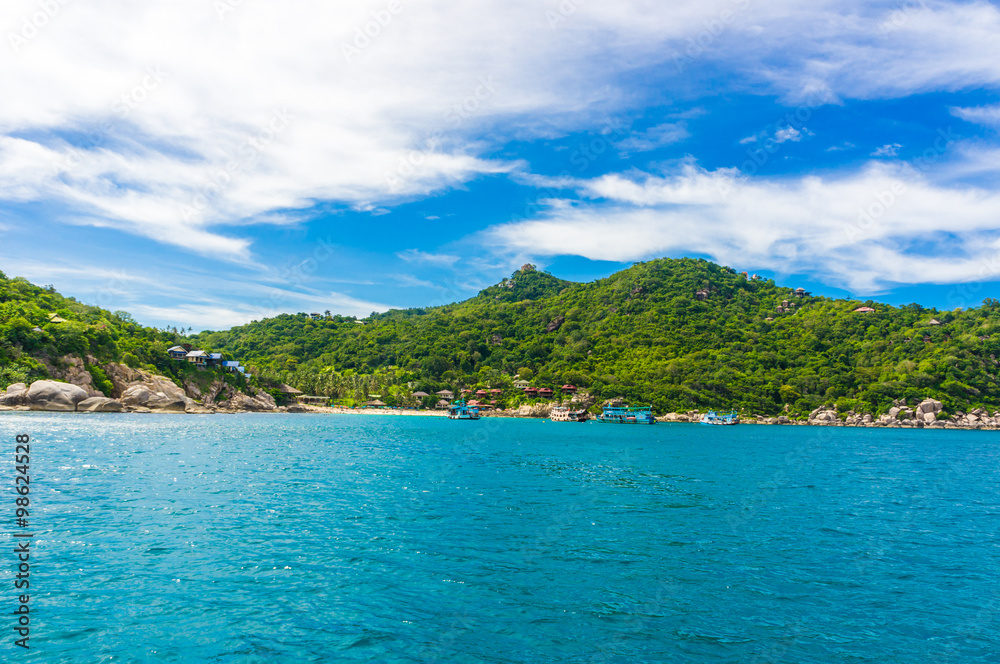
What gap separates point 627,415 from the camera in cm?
12950

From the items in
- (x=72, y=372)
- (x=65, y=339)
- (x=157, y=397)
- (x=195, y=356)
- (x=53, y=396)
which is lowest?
(x=157, y=397)

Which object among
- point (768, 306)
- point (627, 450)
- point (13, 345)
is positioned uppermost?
point (768, 306)

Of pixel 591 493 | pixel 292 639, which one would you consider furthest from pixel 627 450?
pixel 292 639

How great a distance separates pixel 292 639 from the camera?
1056 cm

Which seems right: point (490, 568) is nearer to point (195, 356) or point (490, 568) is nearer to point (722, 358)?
point (195, 356)

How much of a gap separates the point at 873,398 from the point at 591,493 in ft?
433

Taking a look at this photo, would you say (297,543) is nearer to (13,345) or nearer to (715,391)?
Answer: (13,345)

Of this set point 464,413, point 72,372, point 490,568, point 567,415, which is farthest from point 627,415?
point 490,568

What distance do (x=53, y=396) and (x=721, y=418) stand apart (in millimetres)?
130060

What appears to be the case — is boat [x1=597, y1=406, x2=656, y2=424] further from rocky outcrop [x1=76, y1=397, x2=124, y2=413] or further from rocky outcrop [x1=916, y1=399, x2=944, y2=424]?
rocky outcrop [x1=76, y1=397, x2=124, y2=413]

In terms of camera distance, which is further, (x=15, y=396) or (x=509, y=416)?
(x=509, y=416)

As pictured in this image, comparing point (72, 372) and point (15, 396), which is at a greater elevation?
point (72, 372)

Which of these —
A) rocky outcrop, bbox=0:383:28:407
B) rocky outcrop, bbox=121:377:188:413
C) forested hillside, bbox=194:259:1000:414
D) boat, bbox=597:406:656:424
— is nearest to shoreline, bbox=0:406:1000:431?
rocky outcrop, bbox=121:377:188:413

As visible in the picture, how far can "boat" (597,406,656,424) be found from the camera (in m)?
127
